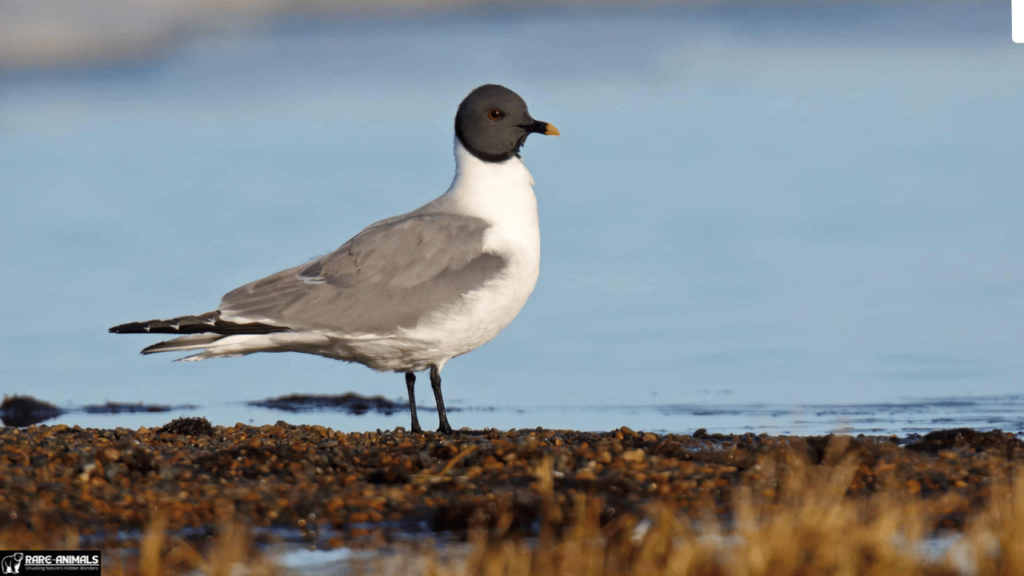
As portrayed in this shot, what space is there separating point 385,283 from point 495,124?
197 cm

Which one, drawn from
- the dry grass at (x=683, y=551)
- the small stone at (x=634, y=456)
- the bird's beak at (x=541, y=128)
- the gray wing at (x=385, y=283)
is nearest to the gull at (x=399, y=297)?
the gray wing at (x=385, y=283)

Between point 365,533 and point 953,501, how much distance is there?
3748mm

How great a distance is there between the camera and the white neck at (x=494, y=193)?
402 inches

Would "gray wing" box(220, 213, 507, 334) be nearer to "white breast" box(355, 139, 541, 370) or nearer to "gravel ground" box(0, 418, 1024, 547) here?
"white breast" box(355, 139, 541, 370)

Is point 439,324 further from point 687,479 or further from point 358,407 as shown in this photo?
point 358,407

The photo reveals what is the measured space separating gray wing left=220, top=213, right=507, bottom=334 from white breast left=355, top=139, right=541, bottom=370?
11cm

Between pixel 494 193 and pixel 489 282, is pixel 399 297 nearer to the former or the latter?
pixel 489 282

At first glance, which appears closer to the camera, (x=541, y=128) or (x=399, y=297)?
(x=399, y=297)

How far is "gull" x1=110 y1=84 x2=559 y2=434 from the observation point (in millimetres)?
9625

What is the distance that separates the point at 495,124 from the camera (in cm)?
1059

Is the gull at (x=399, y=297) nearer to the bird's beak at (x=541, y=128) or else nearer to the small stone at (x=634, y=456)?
the bird's beak at (x=541, y=128)

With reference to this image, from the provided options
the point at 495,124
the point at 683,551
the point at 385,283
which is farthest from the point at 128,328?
the point at 683,551

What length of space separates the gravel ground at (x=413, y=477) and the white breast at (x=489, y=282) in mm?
761

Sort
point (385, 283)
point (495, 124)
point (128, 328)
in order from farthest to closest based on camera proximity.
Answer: point (495, 124) < point (385, 283) < point (128, 328)
